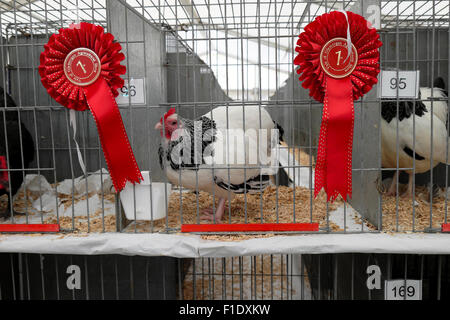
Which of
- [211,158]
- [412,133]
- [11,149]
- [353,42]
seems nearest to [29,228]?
[11,149]

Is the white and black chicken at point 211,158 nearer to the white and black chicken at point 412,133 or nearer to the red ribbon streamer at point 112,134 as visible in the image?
the red ribbon streamer at point 112,134

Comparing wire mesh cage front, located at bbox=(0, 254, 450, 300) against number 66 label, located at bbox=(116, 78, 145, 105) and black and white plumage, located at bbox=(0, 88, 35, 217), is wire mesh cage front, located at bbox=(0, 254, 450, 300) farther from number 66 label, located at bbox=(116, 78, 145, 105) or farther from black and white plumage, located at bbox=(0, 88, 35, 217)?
number 66 label, located at bbox=(116, 78, 145, 105)

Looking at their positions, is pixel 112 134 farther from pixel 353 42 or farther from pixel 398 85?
pixel 398 85

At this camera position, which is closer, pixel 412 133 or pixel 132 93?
pixel 132 93

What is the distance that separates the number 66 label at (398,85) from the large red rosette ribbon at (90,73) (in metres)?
1.12

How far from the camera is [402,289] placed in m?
1.60

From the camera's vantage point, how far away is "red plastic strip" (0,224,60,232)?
1.62m

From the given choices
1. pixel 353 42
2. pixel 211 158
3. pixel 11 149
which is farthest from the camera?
pixel 11 149

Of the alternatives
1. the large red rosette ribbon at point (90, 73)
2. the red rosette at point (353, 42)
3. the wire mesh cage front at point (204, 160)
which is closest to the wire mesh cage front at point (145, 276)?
the wire mesh cage front at point (204, 160)

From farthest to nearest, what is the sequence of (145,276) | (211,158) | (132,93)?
(145,276) → (211,158) → (132,93)

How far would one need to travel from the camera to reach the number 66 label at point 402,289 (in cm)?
159

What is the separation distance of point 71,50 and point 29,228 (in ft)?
2.82

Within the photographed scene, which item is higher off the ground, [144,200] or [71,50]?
[71,50]
